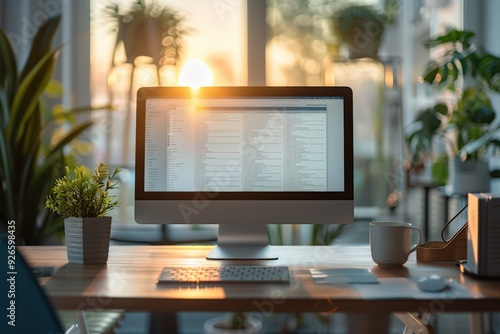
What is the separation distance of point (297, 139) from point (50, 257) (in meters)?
0.76

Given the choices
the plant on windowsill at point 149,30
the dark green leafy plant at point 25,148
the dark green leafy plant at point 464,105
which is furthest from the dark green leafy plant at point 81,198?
the plant on windowsill at point 149,30

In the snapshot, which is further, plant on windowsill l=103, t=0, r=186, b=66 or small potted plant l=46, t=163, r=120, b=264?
plant on windowsill l=103, t=0, r=186, b=66

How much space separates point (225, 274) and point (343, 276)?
0.28 meters

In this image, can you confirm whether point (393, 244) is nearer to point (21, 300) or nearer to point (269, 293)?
point (269, 293)

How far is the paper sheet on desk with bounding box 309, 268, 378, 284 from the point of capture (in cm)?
153

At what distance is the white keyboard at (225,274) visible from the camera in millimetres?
1503

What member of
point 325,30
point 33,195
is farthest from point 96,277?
point 325,30

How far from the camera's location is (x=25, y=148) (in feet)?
9.27

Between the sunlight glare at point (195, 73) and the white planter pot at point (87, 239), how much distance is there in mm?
2013

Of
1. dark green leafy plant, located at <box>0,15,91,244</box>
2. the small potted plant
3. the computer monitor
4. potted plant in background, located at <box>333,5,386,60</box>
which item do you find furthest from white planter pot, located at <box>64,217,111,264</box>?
potted plant in background, located at <box>333,5,386,60</box>

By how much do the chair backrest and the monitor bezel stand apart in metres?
0.92

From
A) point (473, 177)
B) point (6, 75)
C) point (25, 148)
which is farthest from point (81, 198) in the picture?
point (473, 177)

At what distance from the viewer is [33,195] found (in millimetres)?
2801

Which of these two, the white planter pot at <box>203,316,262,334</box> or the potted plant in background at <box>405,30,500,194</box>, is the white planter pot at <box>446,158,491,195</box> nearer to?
the potted plant in background at <box>405,30,500,194</box>
